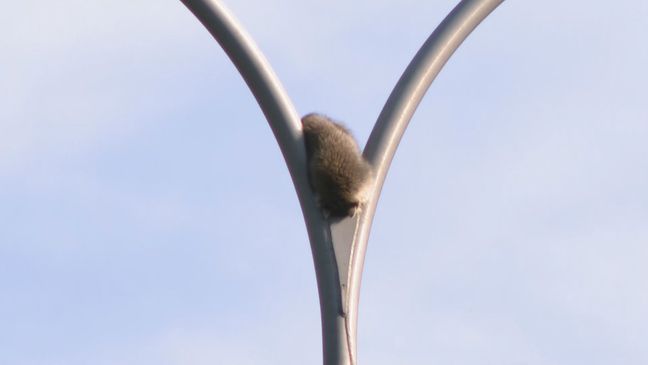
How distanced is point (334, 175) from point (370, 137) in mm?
268

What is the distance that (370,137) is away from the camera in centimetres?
557

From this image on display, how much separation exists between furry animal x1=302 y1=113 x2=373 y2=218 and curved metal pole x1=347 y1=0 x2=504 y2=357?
62 millimetres

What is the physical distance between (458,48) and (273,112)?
0.87 metres

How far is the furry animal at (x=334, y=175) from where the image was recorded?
530 centimetres

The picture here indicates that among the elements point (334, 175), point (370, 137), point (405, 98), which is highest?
point (405, 98)

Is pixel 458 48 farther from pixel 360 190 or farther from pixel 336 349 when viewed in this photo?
pixel 336 349

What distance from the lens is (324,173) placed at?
543 cm

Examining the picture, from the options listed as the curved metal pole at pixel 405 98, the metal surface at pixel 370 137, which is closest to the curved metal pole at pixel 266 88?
the metal surface at pixel 370 137

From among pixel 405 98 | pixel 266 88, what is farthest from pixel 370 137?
pixel 266 88

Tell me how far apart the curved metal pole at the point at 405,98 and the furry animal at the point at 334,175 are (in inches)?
2.4

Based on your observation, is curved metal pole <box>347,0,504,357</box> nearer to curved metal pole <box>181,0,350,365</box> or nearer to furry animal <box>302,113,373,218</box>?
furry animal <box>302,113,373,218</box>

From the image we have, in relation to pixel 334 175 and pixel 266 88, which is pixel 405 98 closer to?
pixel 334 175

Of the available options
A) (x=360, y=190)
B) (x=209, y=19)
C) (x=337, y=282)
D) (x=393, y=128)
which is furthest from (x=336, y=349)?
(x=209, y=19)

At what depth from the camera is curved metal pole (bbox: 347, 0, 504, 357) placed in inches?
212
